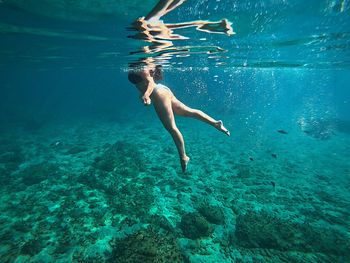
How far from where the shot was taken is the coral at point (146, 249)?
21.8 ft

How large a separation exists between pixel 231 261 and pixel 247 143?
57.1 ft

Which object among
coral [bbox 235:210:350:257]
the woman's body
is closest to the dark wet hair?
the woman's body

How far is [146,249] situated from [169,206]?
12.5 feet

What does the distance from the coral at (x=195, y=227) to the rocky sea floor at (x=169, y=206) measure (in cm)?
4

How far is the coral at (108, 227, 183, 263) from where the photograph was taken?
6.65 metres

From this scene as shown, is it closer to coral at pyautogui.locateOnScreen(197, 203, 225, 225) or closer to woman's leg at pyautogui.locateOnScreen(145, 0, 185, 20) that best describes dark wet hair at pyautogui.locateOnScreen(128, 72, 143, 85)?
woman's leg at pyautogui.locateOnScreen(145, 0, 185, 20)

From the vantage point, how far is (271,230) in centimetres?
856

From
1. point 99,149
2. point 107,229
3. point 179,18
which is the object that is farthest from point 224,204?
point 99,149

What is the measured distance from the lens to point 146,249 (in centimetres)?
686

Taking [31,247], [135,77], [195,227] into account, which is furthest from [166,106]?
[31,247]

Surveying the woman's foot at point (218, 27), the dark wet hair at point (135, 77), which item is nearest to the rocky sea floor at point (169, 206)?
the dark wet hair at point (135, 77)

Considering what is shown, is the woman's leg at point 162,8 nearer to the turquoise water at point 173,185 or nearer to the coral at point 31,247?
the turquoise water at point 173,185

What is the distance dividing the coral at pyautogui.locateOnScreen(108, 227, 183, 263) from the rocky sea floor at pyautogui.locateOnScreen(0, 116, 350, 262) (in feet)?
0.11

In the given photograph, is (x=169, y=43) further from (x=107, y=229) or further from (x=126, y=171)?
(x=107, y=229)
